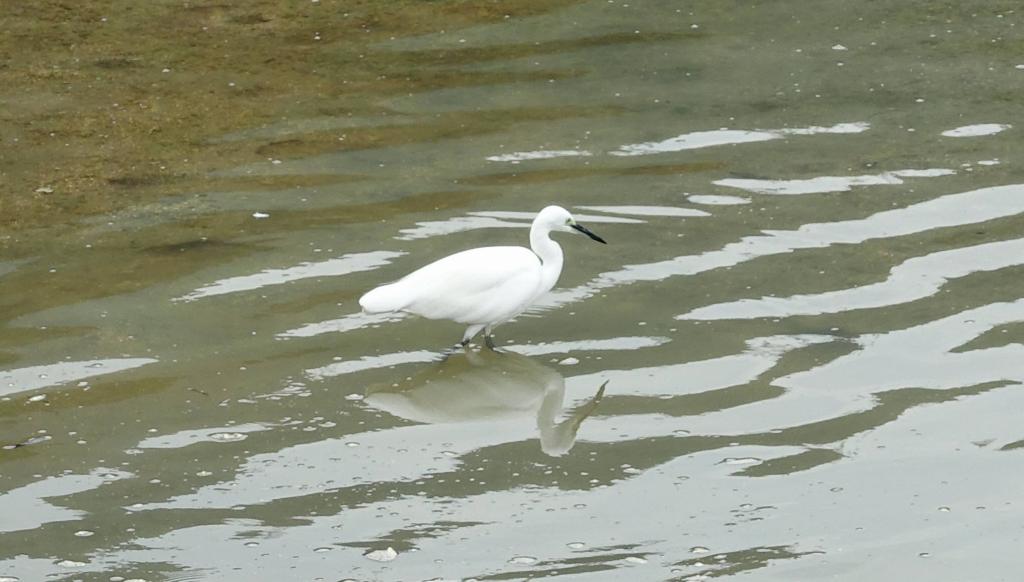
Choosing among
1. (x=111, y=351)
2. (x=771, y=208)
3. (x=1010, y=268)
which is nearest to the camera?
(x=111, y=351)

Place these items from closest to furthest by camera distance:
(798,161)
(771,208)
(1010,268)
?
1. (1010,268)
2. (771,208)
3. (798,161)

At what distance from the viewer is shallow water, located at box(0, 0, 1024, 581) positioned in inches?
240

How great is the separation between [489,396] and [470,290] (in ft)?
1.61

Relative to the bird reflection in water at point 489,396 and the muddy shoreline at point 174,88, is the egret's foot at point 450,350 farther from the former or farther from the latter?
the muddy shoreline at point 174,88

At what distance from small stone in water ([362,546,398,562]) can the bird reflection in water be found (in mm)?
1077

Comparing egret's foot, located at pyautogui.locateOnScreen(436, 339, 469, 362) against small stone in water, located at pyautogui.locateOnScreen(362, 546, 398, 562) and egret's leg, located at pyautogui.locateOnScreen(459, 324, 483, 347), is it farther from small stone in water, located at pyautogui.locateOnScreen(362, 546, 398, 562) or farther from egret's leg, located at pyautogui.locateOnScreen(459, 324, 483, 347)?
small stone in water, located at pyautogui.locateOnScreen(362, 546, 398, 562)

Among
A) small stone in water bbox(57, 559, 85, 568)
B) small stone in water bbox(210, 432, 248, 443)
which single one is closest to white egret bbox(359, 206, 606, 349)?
small stone in water bbox(210, 432, 248, 443)

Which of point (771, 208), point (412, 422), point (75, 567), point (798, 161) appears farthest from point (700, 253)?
Answer: point (75, 567)

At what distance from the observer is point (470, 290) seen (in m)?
7.61

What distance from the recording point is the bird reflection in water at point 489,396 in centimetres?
712

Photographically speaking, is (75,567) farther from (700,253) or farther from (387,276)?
(700,253)

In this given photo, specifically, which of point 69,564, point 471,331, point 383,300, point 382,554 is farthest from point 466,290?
point 69,564

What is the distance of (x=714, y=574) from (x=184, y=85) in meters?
6.59

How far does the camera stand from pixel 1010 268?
8.34 meters
